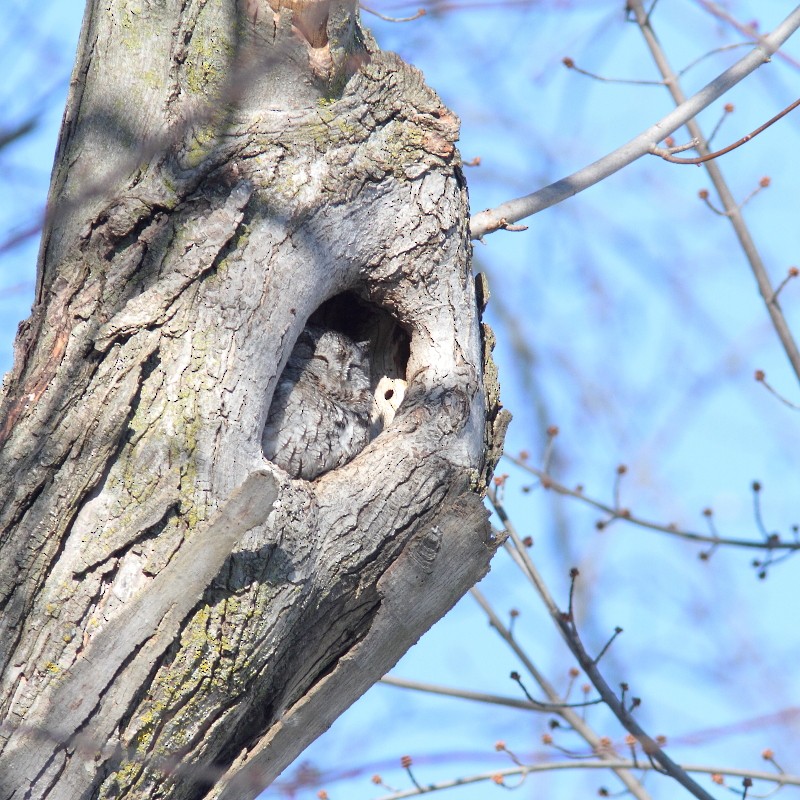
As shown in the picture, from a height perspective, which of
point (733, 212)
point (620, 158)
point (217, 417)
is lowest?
point (217, 417)

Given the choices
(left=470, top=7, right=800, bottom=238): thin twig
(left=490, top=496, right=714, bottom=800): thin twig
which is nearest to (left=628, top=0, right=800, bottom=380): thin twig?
(left=470, top=7, right=800, bottom=238): thin twig

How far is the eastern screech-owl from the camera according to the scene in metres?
2.35

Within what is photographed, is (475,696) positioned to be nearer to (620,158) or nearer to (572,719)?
(572,719)

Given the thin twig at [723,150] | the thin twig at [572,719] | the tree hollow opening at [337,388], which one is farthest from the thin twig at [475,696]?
the thin twig at [723,150]

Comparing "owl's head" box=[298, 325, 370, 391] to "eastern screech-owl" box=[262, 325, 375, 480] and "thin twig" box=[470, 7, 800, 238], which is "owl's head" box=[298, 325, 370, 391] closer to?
"eastern screech-owl" box=[262, 325, 375, 480]

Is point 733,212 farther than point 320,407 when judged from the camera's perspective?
Yes

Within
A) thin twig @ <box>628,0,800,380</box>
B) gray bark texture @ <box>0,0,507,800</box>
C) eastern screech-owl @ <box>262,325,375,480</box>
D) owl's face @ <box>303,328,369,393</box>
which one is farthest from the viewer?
thin twig @ <box>628,0,800,380</box>

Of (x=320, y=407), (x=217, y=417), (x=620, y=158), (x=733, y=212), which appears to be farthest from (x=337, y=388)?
(x=733, y=212)

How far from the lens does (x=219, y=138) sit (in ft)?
6.84

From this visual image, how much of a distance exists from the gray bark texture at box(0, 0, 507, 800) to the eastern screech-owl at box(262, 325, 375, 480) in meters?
0.27

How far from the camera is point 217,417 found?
188 centimetres

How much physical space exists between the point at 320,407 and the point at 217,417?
2.15ft

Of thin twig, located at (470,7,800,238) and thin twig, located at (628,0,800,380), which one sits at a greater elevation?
thin twig, located at (628,0,800,380)

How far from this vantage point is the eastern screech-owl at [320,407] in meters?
2.35
